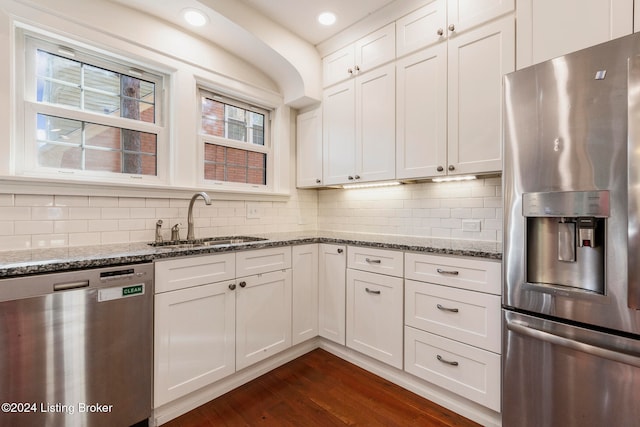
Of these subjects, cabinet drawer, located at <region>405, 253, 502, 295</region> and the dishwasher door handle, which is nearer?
the dishwasher door handle

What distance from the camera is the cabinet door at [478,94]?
174 centimetres

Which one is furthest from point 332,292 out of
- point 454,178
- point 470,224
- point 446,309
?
point 454,178

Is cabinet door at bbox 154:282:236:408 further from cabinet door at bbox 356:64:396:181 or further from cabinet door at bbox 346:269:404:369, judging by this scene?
cabinet door at bbox 356:64:396:181

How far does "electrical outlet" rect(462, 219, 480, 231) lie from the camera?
2141 mm

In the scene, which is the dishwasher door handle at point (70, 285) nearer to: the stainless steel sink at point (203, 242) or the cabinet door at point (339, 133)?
the stainless steel sink at point (203, 242)

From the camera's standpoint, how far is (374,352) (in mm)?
2127

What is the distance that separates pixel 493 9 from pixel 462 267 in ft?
5.04

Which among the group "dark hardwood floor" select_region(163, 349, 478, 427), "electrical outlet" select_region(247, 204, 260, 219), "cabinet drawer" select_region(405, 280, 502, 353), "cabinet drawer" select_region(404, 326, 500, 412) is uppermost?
"electrical outlet" select_region(247, 204, 260, 219)

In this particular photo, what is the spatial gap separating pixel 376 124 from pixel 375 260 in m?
1.08

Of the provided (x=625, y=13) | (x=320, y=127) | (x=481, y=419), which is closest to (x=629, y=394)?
(x=481, y=419)

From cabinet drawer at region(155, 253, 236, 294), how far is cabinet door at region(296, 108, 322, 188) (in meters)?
1.24

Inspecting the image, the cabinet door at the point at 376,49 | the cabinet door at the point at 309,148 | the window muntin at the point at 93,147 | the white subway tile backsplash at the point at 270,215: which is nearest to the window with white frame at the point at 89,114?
the window muntin at the point at 93,147

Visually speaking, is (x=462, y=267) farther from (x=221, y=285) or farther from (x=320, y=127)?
(x=320, y=127)

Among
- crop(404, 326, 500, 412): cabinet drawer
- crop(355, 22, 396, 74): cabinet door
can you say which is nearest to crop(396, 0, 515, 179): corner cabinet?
crop(355, 22, 396, 74): cabinet door
